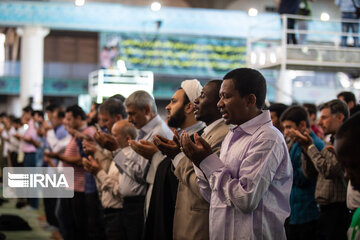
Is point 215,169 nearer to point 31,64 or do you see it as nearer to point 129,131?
point 129,131

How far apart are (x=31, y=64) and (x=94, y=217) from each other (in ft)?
45.5

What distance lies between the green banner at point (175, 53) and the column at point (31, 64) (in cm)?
215

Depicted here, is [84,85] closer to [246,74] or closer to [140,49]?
[140,49]

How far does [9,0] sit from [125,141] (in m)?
15.4

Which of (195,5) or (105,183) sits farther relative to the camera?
(195,5)

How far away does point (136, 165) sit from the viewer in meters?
4.81

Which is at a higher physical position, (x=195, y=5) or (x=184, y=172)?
(x=195, y=5)

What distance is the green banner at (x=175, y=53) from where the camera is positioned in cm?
1911

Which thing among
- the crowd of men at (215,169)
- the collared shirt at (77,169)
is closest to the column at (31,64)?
the crowd of men at (215,169)

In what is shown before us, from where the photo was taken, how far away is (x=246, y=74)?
3.11 metres

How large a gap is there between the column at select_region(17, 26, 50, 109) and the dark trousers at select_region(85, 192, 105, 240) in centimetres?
1310

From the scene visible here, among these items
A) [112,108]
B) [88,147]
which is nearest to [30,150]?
[112,108]

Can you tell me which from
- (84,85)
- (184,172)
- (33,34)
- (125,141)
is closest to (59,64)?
(84,85)

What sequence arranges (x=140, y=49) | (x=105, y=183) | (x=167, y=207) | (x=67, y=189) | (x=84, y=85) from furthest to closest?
(x=84, y=85)
(x=140, y=49)
(x=67, y=189)
(x=105, y=183)
(x=167, y=207)
